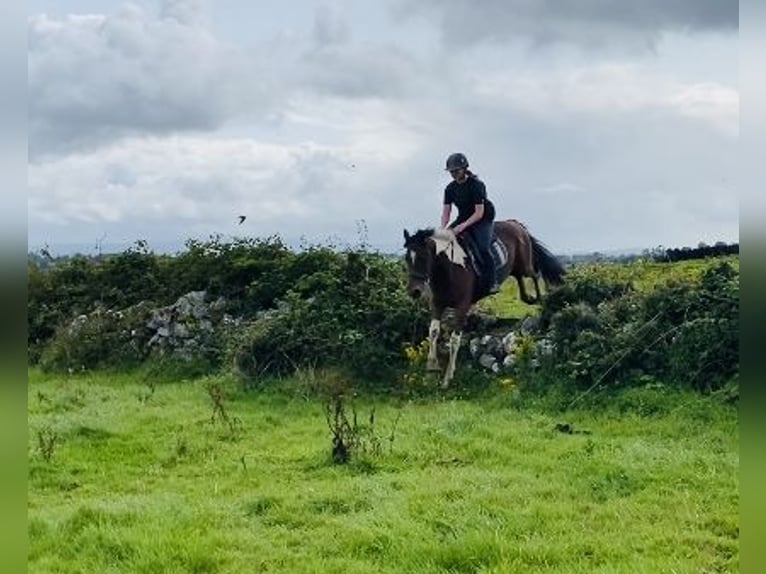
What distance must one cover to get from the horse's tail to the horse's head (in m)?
2.93

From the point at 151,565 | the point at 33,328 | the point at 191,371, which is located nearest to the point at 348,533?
the point at 151,565

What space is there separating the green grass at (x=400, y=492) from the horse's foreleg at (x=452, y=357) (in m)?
0.59

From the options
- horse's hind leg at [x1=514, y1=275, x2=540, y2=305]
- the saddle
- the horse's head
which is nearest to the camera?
the horse's head

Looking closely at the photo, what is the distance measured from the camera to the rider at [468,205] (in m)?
12.5

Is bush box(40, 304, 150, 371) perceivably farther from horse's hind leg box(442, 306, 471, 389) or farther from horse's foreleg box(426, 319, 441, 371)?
horse's hind leg box(442, 306, 471, 389)

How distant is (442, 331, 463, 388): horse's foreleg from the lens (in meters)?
12.8

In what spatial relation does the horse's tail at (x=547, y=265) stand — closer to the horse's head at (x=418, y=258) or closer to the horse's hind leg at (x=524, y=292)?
the horse's hind leg at (x=524, y=292)

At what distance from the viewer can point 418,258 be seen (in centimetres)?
1253

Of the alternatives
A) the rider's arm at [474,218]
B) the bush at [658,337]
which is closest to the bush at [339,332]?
the rider's arm at [474,218]

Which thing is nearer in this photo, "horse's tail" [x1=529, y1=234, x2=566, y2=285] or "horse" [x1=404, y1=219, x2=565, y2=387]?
"horse" [x1=404, y1=219, x2=565, y2=387]

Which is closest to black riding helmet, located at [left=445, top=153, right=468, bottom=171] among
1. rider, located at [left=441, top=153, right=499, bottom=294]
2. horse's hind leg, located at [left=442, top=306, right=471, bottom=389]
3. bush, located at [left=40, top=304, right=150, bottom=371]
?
rider, located at [left=441, top=153, right=499, bottom=294]

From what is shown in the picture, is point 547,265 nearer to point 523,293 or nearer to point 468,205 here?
Answer: point 523,293

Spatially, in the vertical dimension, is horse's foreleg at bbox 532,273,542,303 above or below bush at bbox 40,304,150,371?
above

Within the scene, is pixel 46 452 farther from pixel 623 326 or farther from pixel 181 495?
pixel 623 326
